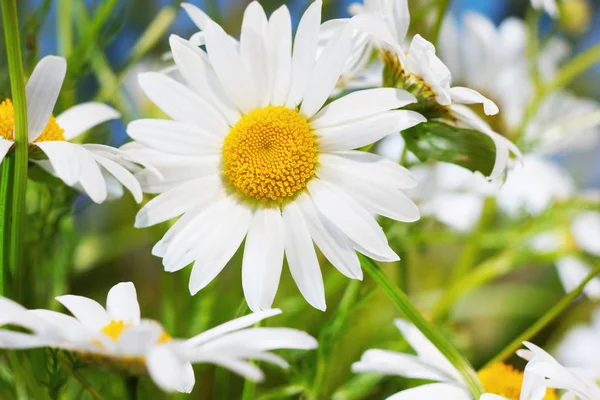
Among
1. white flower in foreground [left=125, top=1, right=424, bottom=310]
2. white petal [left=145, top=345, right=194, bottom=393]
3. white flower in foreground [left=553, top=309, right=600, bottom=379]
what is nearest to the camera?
white petal [left=145, top=345, right=194, bottom=393]

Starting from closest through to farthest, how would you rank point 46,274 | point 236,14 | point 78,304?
point 78,304 → point 46,274 → point 236,14

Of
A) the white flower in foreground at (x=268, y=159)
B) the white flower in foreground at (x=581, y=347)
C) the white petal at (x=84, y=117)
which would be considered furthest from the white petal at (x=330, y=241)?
the white flower in foreground at (x=581, y=347)

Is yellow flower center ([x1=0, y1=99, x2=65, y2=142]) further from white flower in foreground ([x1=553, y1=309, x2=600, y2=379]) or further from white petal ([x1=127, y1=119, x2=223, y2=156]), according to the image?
white flower in foreground ([x1=553, y1=309, x2=600, y2=379])

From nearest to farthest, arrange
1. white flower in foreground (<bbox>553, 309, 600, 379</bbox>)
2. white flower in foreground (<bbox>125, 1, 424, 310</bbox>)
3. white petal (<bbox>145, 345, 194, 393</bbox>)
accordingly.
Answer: white petal (<bbox>145, 345, 194, 393</bbox>)
white flower in foreground (<bbox>125, 1, 424, 310</bbox>)
white flower in foreground (<bbox>553, 309, 600, 379</bbox>)

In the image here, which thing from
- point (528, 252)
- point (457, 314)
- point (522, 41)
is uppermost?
point (522, 41)

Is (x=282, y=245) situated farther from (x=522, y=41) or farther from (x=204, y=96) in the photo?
(x=522, y=41)

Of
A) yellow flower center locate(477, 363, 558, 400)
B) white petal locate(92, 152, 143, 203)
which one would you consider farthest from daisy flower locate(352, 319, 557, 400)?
white petal locate(92, 152, 143, 203)

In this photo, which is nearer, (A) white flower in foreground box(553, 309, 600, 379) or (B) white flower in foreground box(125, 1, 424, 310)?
(B) white flower in foreground box(125, 1, 424, 310)

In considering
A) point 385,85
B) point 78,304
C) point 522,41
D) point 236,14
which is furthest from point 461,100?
point 236,14
